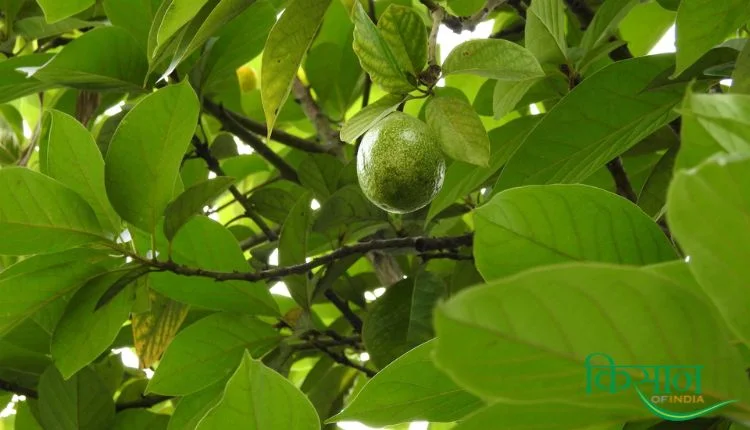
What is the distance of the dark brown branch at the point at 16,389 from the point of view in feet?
4.83

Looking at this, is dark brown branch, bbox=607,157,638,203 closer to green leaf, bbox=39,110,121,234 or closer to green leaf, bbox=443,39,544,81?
green leaf, bbox=443,39,544,81

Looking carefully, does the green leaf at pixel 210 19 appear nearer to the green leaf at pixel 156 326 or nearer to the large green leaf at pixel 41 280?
the large green leaf at pixel 41 280

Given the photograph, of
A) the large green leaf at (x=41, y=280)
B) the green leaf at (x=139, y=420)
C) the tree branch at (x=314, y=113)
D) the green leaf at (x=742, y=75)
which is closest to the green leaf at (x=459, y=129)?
the green leaf at (x=742, y=75)

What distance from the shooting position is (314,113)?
1.93 metres

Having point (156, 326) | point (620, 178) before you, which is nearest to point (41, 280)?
point (156, 326)

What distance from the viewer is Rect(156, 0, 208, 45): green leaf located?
0.87 m

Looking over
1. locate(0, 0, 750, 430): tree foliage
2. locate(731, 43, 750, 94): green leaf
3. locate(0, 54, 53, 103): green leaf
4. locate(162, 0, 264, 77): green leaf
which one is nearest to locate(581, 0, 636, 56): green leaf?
locate(0, 0, 750, 430): tree foliage

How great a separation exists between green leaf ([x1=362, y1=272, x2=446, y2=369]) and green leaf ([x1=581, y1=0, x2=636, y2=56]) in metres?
0.40

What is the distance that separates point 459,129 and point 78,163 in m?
0.52

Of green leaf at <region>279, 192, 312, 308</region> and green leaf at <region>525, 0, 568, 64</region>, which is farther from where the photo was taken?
green leaf at <region>279, 192, 312, 308</region>

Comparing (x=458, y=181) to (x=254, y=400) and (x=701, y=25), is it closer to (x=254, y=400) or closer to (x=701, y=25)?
(x=701, y=25)

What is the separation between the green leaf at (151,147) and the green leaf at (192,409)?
32cm

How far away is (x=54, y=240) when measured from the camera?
1.14 m

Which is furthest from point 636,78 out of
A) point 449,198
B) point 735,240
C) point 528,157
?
point 735,240
